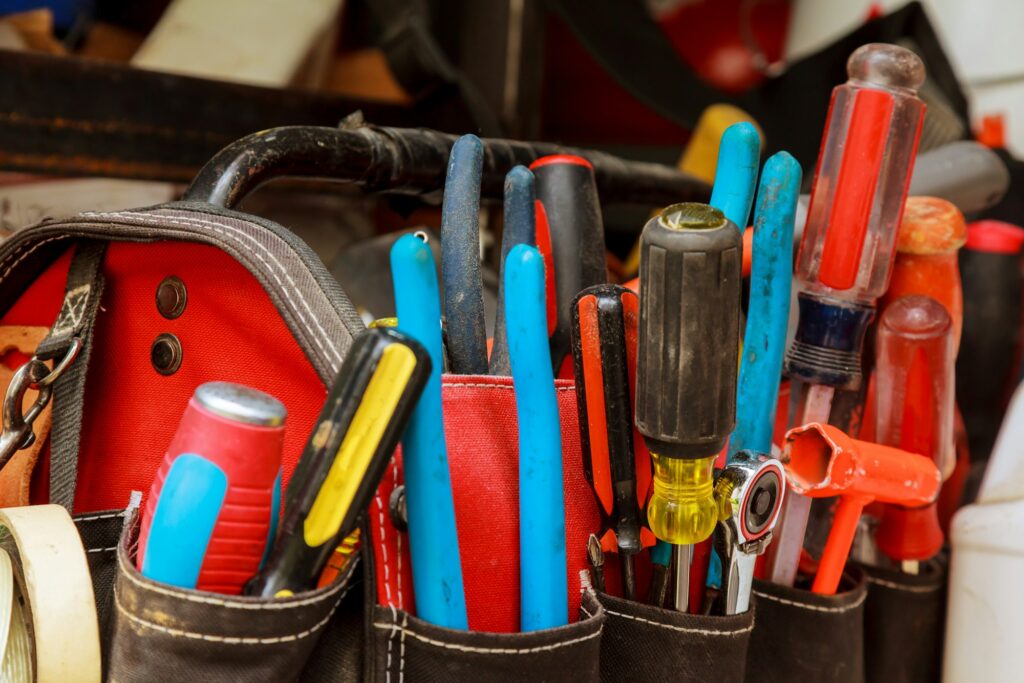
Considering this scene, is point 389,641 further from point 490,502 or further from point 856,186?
point 856,186

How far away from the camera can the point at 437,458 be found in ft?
0.99

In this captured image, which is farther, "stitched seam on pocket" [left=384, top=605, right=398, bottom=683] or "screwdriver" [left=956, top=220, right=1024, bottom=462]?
"screwdriver" [left=956, top=220, right=1024, bottom=462]

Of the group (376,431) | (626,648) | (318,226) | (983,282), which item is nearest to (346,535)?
(376,431)

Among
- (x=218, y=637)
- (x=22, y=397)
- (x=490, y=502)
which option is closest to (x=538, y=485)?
(x=490, y=502)

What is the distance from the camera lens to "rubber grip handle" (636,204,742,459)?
285 millimetres

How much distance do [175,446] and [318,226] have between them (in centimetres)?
75

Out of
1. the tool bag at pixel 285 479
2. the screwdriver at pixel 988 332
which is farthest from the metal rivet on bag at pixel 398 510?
the screwdriver at pixel 988 332

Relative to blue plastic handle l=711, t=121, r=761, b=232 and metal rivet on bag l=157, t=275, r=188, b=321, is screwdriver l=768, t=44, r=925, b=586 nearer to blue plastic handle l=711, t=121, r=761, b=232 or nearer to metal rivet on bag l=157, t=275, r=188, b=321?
blue plastic handle l=711, t=121, r=761, b=232

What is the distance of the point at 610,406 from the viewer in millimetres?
347

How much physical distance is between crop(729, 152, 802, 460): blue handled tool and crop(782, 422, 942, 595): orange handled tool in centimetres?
3

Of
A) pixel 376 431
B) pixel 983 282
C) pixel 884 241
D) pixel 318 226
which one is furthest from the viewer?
pixel 318 226

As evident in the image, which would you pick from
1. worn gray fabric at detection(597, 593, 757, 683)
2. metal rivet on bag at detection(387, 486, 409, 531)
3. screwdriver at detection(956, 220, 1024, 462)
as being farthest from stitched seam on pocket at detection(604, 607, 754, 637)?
screwdriver at detection(956, 220, 1024, 462)

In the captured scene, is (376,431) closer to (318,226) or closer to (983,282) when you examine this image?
(983,282)

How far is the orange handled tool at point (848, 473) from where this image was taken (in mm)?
373
